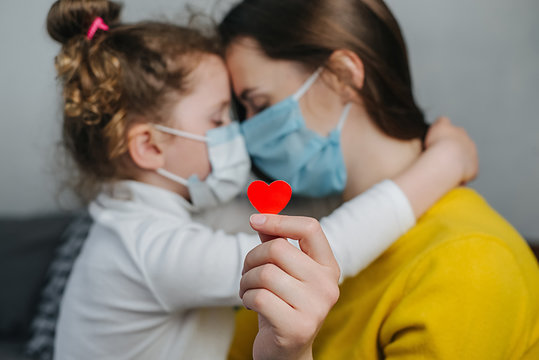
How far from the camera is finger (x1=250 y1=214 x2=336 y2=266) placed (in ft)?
1.68

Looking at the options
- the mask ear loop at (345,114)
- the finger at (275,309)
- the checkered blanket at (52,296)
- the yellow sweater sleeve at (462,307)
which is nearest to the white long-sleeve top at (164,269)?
the yellow sweater sleeve at (462,307)

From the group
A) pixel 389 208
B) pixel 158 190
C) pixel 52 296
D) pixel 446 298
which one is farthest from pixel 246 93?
pixel 52 296

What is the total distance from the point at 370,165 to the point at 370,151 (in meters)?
0.03

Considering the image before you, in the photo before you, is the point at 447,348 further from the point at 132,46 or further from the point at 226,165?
the point at 132,46

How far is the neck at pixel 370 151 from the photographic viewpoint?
3.50 ft

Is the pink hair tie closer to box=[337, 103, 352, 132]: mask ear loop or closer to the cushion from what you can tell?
box=[337, 103, 352, 132]: mask ear loop

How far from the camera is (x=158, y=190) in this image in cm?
102

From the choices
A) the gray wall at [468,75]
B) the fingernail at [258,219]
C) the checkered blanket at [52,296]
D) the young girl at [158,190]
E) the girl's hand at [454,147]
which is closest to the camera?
the fingernail at [258,219]

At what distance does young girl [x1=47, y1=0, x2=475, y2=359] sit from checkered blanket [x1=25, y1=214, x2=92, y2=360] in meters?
0.78

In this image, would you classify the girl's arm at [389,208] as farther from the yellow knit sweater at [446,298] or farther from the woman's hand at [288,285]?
the woman's hand at [288,285]

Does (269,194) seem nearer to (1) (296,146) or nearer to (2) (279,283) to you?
(2) (279,283)

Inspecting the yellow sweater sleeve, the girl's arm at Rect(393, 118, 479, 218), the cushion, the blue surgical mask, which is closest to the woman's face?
the blue surgical mask

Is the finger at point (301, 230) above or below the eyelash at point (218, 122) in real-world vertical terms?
above

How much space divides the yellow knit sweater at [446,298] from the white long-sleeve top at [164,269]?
0.23 ft
